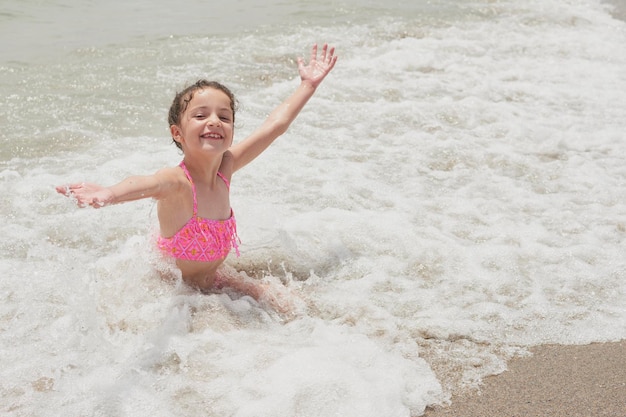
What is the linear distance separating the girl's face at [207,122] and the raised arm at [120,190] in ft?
0.72

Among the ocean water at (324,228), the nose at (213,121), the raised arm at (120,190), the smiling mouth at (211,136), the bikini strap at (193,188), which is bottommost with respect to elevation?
the ocean water at (324,228)

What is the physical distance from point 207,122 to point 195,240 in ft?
2.11

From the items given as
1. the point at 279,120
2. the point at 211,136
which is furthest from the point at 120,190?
the point at 279,120

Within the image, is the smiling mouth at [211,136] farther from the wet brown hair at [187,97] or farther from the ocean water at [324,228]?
the ocean water at [324,228]

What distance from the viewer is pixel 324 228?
4.55 metres

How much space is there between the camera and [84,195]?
2771 millimetres

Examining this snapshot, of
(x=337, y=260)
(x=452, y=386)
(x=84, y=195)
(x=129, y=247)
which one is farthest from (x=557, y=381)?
(x=129, y=247)

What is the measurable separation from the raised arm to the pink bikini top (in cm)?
28

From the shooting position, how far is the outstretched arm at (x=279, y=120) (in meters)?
4.12

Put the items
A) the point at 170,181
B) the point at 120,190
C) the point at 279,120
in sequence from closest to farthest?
the point at 120,190
the point at 170,181
the point at 279,120

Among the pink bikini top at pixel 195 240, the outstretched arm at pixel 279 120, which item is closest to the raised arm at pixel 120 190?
the pink bikini top at pixel 195 240

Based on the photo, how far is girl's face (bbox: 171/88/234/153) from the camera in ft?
11.6

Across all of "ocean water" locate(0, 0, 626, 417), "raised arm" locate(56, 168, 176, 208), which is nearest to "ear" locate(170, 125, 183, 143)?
"raised arm" locate(56, 168, 176, 208)

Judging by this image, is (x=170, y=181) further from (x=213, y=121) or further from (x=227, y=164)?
(x=227, y=164)
